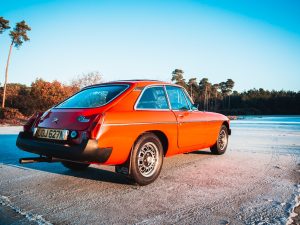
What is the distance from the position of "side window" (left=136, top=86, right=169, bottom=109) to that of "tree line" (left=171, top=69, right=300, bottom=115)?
56.6 metres

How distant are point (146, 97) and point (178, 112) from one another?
0.77 meters

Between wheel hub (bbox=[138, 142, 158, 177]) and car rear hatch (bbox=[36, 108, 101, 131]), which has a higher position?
car rear hatch (bbox=[36, 108, 101, 131])

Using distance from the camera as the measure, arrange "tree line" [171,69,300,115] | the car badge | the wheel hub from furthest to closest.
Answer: "tree line" [171,69,300,115]
the wheel hub
the car badge

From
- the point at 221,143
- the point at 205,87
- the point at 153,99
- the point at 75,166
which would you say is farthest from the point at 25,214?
the point at 205,87

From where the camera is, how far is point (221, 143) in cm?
652

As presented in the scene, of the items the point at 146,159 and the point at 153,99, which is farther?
the point at 153,99

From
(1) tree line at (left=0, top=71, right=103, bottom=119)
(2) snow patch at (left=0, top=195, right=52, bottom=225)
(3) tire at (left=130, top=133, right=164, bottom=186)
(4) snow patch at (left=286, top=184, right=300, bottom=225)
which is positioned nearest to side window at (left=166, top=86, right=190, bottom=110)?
(3) tire at (left=130, top=133, right=164, bottom=186)

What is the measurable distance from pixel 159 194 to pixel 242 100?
285 feet

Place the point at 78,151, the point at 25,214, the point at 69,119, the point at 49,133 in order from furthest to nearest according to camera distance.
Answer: the point at 49,133 → the point at 69,119 → the point at 78,151 → the point at 25,214

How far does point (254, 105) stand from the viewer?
7900cm

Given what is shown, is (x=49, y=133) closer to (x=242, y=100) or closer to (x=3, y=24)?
(x=3, y=24)

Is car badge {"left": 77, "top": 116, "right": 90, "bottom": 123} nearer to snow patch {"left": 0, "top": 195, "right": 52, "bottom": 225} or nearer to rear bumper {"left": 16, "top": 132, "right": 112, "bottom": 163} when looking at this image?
rear bumper {"left": 16, "top": 132, "right": 112, "bottom": 163}

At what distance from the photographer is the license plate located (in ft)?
11.8

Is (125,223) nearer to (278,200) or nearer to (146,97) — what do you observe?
(278,200)
